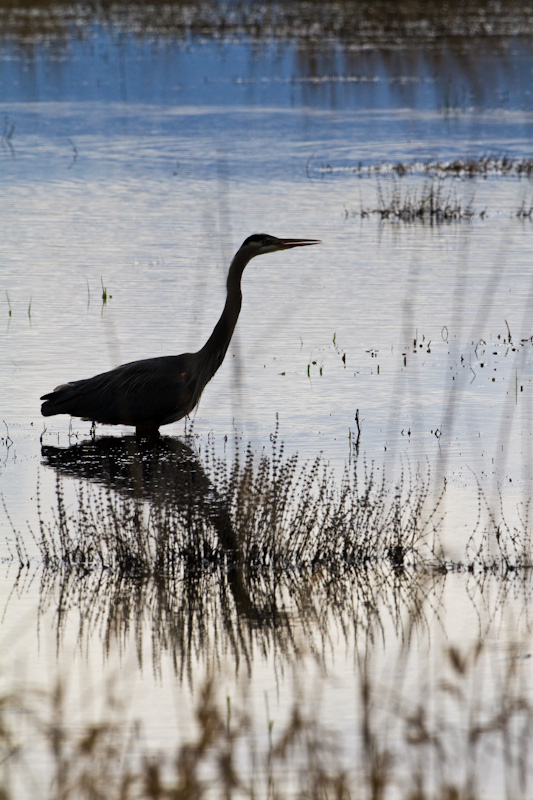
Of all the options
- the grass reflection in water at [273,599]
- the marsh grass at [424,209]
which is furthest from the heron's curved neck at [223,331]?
the marsh grass at [424,209]

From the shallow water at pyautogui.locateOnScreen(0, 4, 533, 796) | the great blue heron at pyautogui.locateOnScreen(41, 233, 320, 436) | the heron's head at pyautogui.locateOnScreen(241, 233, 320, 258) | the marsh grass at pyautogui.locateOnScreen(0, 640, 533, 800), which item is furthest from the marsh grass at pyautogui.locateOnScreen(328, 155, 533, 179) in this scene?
the marsh grass at pyautogui.locateOnScreen(0, 640, 533, 800)

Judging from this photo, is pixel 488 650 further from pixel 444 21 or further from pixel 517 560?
pixel 444 21

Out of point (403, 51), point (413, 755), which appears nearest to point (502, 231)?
point (413, 755)

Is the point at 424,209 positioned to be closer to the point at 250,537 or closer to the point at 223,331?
the point at 223,331

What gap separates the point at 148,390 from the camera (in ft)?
28.3

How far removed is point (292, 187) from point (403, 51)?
15.9m

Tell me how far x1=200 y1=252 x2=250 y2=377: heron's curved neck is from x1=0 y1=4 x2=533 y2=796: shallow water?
21cm

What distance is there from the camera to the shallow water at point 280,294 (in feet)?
19.4

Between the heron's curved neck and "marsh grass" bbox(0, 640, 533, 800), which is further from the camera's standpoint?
the heron's curved neck

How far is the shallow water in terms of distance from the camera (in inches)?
233

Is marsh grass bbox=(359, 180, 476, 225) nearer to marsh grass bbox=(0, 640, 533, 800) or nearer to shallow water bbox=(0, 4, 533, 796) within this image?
shallow water bbox=(0, 4, 533, 796)

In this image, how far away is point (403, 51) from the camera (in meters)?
33.8

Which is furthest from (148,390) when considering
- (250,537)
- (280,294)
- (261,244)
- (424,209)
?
(424,209)

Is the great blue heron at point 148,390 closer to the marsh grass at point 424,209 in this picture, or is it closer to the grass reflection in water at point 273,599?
the grass reflection in water at point 273,599
